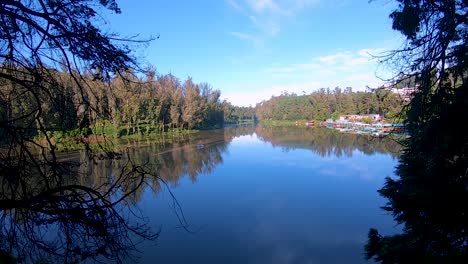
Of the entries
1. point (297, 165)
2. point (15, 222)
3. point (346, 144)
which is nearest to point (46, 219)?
point (15, 222)

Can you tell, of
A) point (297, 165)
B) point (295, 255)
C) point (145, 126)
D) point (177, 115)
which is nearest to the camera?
point (295, 255)

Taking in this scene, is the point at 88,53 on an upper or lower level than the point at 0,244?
upper

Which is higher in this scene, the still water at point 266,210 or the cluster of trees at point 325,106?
the cluster of trees at point 325,106

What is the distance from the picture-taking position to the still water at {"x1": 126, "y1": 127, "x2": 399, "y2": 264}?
21.5 feet

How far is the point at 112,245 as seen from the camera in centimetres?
184

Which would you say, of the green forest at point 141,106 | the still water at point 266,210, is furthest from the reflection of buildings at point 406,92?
the still water at point 266,210

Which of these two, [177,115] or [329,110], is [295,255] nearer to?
[177,115]

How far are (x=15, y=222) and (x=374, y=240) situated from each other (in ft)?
14.6

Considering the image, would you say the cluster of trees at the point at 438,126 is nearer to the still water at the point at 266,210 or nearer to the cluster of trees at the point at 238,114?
the still water at the point at 266,210

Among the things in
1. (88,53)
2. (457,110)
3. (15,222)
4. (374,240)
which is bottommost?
(374,240)

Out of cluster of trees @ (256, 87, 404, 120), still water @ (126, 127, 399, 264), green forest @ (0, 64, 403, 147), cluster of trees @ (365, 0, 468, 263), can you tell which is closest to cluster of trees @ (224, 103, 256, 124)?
green forest @ (0, 64, 403, 147)

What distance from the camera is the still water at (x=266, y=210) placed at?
6555 millimetres

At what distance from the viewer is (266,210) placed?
9266mm

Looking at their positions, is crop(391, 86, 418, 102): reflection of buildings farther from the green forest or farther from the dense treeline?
the dense treeline
